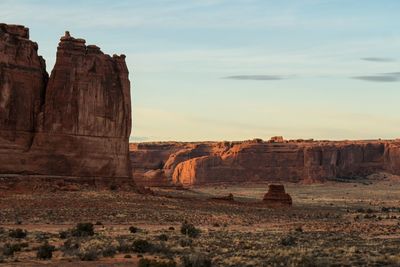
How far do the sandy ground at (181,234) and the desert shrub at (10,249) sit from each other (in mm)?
138

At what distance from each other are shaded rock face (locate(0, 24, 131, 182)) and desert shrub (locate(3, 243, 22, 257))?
26720mm

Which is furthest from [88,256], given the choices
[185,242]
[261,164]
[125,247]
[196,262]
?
[261,164]

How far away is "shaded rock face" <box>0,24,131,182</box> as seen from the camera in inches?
2203

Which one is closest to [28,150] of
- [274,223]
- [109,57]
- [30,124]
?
[30,124]

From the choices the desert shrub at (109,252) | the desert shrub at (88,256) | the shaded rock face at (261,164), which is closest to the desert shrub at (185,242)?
the desert shrub at (109,252)

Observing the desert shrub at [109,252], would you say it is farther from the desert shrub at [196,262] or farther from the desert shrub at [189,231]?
the desert shrub at [189,231]

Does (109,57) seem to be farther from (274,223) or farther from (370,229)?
(370,229)

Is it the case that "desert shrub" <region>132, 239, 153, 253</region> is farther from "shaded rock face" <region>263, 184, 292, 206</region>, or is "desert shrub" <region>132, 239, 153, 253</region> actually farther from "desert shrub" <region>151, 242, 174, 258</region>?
"shaded rock face" <region>263, 184, 292, 206</region>

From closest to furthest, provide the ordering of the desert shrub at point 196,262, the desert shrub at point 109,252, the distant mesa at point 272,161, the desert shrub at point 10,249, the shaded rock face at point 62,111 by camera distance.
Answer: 1. the desert shrub at point 196,262
2. the desert shrub at point 10,249
3. the desert shrub at point 109,252
4. the shaded rock face at point 62,111
5. the distant mesa at point 272,161

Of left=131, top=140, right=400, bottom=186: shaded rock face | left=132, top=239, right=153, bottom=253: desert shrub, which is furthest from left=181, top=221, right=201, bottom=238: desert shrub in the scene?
left=131, top=140, right=400, bottom=186: shaded rock face

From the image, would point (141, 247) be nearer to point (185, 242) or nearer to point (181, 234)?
point (185, 242)

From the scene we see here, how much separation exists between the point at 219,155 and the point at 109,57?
287 feet

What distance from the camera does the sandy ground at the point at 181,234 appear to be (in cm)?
2588

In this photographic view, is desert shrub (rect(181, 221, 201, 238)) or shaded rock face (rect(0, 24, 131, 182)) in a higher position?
shaded rock face (rect(0, 24, 131, 182))
